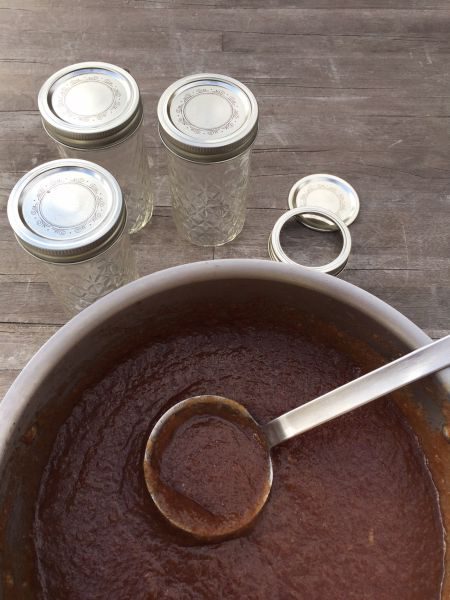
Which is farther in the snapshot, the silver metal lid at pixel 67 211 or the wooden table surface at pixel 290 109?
the wooden table surface at pixel 290 109

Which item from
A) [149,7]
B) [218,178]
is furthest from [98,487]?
[149,7]

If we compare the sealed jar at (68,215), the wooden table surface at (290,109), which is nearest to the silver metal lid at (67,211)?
the sealed jar at (68,215)

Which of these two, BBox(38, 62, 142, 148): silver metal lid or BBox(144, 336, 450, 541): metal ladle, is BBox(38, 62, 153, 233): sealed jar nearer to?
BBox(38, 62, 142, 148): silver metal lid

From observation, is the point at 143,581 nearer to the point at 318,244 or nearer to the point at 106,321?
the point at 106,321

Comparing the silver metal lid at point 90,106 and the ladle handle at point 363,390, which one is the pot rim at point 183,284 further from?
the silver metal lid at point 90,106

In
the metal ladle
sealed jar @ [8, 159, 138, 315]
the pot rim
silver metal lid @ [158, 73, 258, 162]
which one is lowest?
the metal ladle

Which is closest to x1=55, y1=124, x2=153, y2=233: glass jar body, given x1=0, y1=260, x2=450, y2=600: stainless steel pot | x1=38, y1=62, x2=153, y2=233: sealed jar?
x1=38, y1=62, x2=153, y2=233: sealed jar
